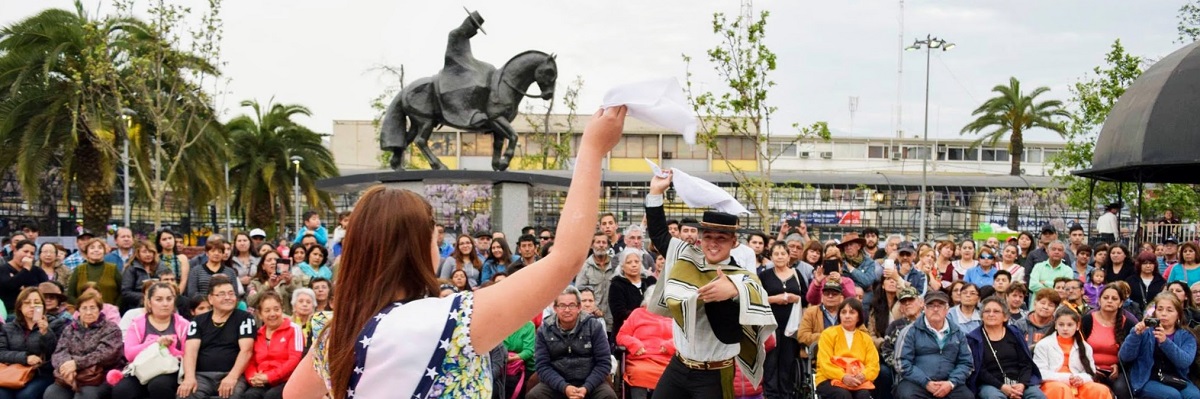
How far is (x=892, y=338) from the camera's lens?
31.7 ft

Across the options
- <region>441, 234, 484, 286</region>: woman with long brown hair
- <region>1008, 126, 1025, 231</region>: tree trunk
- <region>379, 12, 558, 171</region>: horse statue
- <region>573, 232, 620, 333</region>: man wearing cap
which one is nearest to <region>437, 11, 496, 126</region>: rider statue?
<region>379, 12, 558, 171</region>: horse statue

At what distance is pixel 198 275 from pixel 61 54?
1364cm

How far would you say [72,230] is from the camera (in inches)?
1219

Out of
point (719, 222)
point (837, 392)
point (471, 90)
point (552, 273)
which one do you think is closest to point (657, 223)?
point (719, 222)

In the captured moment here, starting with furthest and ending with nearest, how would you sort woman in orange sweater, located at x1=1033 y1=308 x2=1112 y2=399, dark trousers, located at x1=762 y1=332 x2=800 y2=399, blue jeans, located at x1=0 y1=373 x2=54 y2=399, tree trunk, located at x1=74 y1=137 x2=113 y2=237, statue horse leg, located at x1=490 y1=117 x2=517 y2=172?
1. tree trunk, located at x1=74 y1=137 x2=113 y2=237
2. statue horse leg, located at x1=490 y1=117 x2=517 y2=172
3. dark trousers, located at x1=762 y1=332 x2=800 y2=399
4. blue jeans, located at x1=0 y1=373 x2=54 y2=399
5. woman in orange sweater, located at x1=1033 y1=308 x2=1112 y2=399

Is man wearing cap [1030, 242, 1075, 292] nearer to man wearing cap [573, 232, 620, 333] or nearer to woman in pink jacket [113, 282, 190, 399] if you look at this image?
man wearing cap [573, 232, 620, 333]

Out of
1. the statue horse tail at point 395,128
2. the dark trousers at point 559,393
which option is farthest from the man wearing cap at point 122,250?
the dark trousers at point 559,393

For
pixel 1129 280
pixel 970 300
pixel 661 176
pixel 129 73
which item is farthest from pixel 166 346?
pixel 129 73

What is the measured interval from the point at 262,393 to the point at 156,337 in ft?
4.08

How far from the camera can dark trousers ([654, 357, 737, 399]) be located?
6414 mm

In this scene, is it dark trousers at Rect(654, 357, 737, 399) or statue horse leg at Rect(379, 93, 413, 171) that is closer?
dark trousers at Rect(654, 357, 737, 399)

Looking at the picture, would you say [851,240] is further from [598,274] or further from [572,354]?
→ [572,354]

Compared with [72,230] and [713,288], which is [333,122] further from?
[713,288]

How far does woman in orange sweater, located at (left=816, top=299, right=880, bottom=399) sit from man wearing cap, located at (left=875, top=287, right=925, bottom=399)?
26 cm
